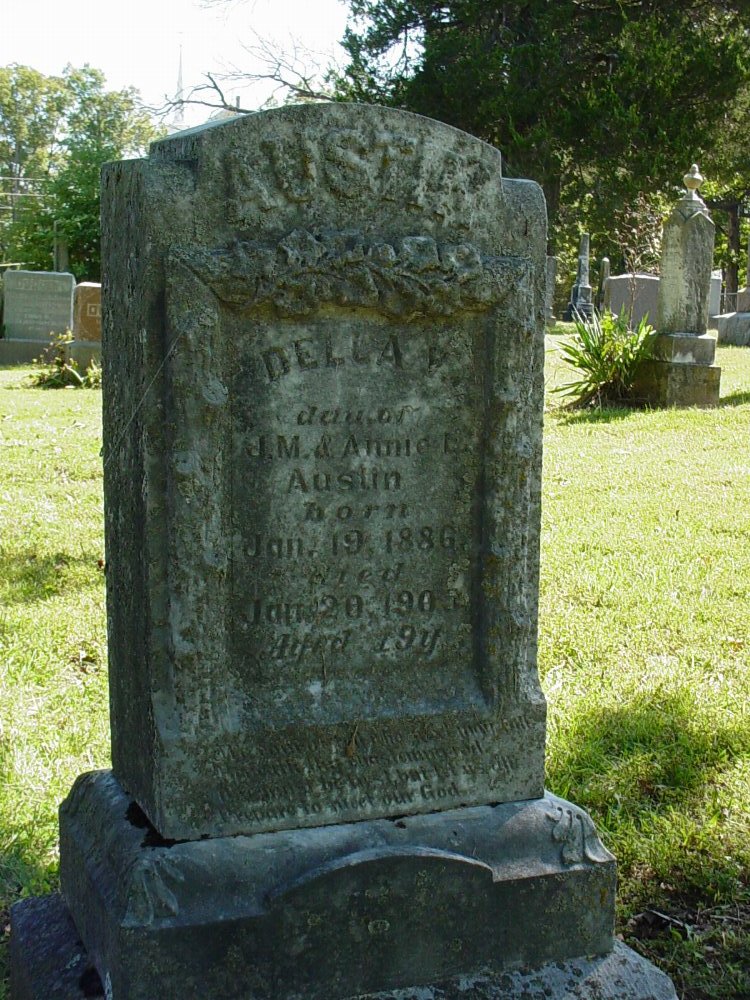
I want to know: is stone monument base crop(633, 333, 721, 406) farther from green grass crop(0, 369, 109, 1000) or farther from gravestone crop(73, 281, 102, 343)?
gravestone crop(73, 281, 102, 343)

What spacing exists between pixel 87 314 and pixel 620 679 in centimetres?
1309

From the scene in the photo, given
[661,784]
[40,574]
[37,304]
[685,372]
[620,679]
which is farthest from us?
[37,304]

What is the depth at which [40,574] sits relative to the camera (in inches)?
224

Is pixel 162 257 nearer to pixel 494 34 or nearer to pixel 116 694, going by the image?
pixel 116 694

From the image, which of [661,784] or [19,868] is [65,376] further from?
[661,784]

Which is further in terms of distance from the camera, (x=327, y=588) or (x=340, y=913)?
(x=327, y=588)

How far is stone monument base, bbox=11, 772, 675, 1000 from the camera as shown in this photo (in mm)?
2354

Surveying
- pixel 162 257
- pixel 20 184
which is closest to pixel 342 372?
pixel 162 257

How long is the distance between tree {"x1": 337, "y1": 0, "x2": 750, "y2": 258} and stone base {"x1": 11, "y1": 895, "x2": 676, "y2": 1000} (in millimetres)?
24094

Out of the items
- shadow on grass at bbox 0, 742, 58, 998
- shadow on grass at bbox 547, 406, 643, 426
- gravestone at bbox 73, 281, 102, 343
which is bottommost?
shadow on grass at bbox 0, 742, 58, 998

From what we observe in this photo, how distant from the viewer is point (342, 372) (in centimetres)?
251

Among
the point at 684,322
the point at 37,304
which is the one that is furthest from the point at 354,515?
the point at 37,304

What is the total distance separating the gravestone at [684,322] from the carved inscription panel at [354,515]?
1005 centimetres

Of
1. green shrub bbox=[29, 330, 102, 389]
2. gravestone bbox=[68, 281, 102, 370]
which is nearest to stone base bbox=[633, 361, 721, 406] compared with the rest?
green shrub bbox=[29, 330, 102, 389]
